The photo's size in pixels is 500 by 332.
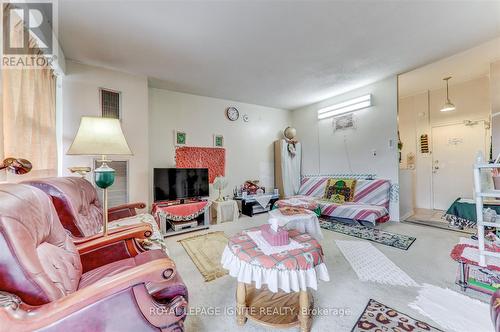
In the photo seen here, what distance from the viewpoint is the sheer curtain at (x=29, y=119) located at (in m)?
1.47

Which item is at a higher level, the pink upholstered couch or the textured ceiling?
the textured ceiling

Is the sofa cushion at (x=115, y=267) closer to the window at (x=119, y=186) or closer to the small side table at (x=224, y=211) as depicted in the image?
the window at (x=119, y=186)

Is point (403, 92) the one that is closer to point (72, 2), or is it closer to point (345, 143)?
point (345, 143)

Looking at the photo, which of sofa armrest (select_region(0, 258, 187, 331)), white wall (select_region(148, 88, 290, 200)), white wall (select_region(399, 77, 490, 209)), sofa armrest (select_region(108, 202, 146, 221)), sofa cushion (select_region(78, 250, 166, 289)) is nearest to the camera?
sofa armrest (select_region(0, 258, 187, 331))

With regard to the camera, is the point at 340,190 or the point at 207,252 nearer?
the point at 207,252

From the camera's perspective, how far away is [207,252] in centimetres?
249

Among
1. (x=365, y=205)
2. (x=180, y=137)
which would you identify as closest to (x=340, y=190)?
(x=365, y=205)

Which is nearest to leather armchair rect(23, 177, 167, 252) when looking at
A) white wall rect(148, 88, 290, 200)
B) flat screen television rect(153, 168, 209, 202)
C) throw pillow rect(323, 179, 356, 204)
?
flat screen television rect(153, 168, 209, 202)

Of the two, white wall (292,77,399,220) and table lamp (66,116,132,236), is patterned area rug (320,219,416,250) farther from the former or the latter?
table lamp (66,116,132,236)

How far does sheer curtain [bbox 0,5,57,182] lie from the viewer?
4.83 feet

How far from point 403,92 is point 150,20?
4.94 m

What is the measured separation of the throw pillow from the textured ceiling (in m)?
1.93

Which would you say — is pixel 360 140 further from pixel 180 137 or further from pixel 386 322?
pixel 180 137

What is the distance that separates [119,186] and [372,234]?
12.3 feet
